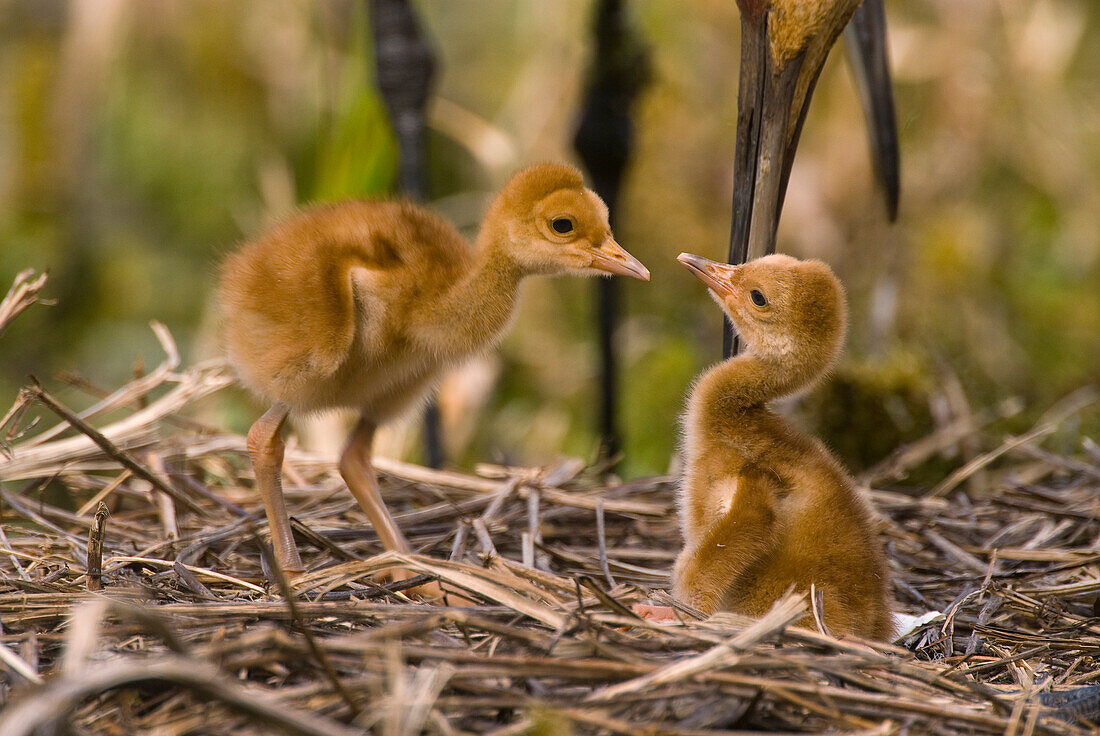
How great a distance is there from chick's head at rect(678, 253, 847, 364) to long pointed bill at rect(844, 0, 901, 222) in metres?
0.57

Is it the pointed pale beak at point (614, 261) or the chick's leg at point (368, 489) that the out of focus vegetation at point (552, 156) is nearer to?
the chick's leg at point (368, 489)

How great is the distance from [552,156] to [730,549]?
251cm

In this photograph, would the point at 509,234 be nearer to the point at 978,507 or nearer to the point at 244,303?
the point at 244,303

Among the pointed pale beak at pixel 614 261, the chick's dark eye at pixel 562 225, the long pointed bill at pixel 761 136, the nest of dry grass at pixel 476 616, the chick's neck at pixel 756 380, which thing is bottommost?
the nest of dry grass at pixel 476 616

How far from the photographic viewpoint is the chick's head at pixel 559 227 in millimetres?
1401

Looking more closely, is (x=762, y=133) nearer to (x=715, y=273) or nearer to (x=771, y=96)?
(x=771, y=96)

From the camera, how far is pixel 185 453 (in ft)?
6.23

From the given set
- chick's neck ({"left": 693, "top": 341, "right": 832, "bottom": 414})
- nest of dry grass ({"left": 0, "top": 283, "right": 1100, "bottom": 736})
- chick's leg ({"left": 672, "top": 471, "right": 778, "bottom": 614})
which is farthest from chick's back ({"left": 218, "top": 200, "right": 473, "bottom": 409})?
chick's leg ({"left": 672, "top": 471, "right": 778, "bottom": 614})

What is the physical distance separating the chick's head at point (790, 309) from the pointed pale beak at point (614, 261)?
0.44ft

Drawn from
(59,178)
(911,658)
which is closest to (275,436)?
(911,658)

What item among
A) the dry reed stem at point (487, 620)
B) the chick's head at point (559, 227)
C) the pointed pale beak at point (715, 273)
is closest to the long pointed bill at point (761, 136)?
the pointed pale beak at point (715, 273)

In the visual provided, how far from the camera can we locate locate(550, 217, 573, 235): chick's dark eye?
4.62ft

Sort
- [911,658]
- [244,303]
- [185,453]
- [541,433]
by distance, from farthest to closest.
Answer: [541,433] < [185,453] < [244,303] < [911,658]

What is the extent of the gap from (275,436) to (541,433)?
2.09 metres
